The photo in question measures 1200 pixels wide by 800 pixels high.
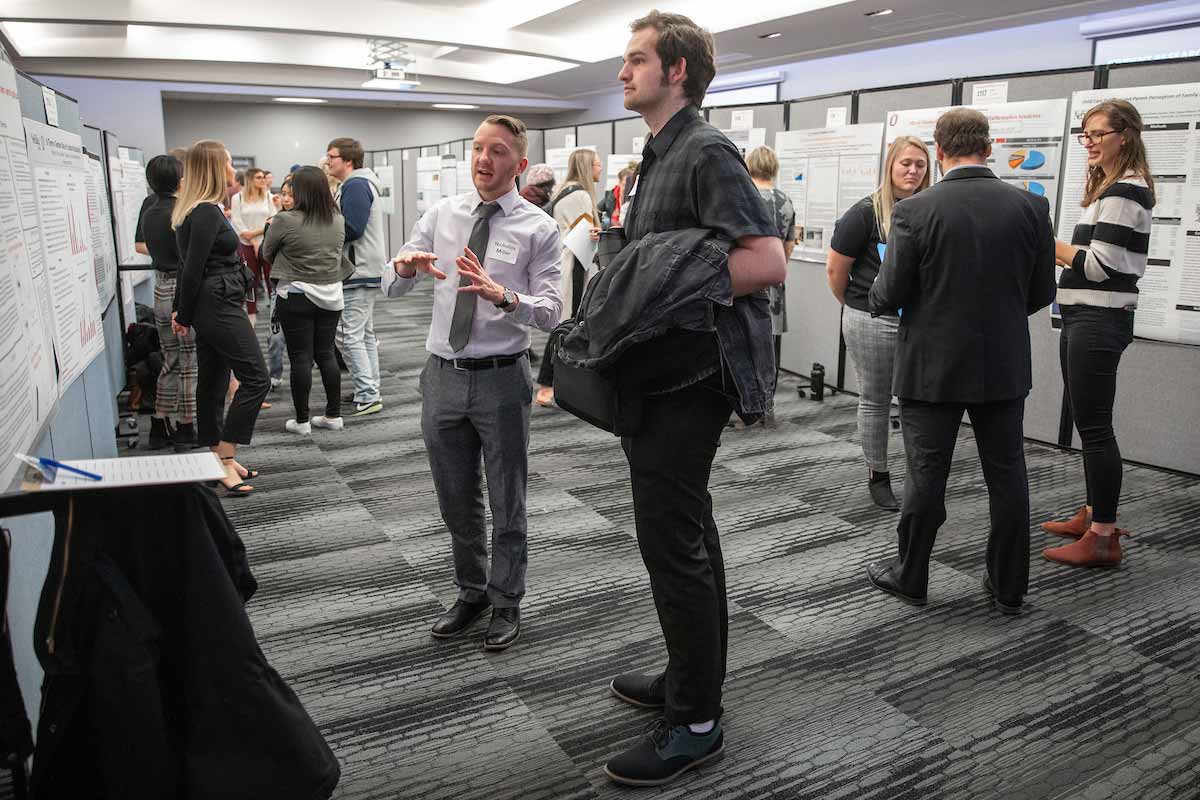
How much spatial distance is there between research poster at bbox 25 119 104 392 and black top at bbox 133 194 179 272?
37.1 inches

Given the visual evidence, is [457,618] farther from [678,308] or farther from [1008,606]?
[1008,606]

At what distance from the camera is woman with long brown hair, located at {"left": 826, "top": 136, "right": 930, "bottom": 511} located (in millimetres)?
2924

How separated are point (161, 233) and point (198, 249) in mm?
884

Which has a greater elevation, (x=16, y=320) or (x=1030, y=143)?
(x=1030, y=143)

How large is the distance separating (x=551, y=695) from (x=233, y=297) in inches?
83.3

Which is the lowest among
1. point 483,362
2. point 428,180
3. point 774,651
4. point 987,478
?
point 774,651

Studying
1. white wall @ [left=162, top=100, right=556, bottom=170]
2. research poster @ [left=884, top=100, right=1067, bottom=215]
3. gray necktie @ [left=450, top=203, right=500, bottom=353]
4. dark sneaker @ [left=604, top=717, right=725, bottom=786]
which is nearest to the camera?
dark sneaker @ [left=604, top=717, right=725, bottom=786]

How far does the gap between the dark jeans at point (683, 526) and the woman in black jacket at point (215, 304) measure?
2.09m

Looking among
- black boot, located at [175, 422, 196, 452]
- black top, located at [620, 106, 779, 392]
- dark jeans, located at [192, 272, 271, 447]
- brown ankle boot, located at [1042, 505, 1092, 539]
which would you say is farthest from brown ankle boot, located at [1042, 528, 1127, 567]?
black boot, located at [175, 422, 196, 452]

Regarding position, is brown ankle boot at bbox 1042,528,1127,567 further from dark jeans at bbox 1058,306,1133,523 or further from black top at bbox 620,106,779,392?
black top at bbox 620,106,779,392

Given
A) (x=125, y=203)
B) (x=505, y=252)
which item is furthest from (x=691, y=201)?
(x=125, y=203)

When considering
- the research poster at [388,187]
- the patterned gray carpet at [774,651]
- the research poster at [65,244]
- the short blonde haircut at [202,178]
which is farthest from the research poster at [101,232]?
the research poster at [388,187]

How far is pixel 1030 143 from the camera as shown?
12.9ft

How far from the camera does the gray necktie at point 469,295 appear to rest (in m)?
2.09
